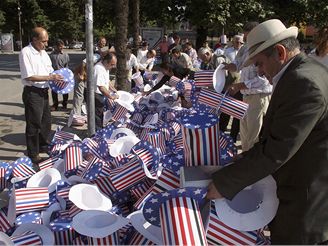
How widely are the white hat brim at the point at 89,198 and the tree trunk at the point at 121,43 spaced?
5680 mm

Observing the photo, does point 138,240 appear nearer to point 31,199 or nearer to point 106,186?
point 106,186

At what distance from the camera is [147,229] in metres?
2.53

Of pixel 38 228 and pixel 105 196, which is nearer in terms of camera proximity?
pixel 38 228

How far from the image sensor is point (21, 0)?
5006 centimetres

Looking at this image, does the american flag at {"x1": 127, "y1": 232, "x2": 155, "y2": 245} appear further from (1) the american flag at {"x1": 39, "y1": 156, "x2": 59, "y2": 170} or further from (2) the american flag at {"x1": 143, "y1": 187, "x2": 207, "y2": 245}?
(1) the american flag at {"x1": 39, "y1": 156, "x2": 59, "y2": 170}

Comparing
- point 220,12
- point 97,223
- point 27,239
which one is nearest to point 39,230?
point 27,239

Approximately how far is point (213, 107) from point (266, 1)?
22172 millimetres

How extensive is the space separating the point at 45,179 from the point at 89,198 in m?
0.77

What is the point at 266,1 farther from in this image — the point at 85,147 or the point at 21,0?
the point at 21,0

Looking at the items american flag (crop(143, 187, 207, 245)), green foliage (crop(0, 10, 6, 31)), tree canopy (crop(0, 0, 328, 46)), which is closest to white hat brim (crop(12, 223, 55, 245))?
american flag (crop(143, 187, 207, 245))

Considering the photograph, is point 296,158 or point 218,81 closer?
point 296,158

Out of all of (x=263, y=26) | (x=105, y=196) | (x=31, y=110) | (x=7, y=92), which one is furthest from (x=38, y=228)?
(x=7, y=92)

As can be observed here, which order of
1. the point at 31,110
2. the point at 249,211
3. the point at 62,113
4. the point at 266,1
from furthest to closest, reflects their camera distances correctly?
the point at 266,1, the point at 62,113, the point at 31,110, the point at 249,211

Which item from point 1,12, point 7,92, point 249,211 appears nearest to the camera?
point 249,211
